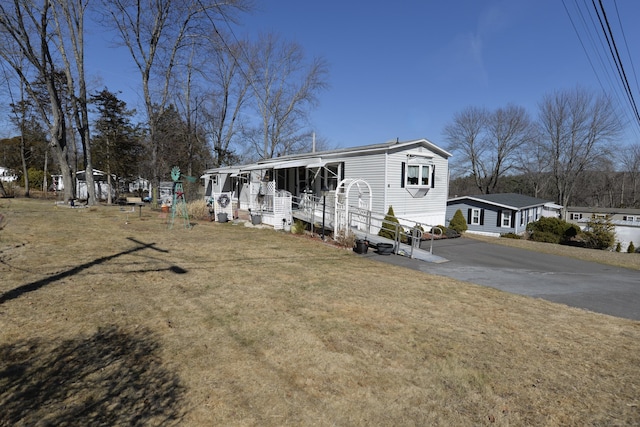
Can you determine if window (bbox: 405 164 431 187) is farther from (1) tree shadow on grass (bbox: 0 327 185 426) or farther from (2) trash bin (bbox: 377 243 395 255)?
(1) tree shadow on grass (bbox: 0 327 185 426)

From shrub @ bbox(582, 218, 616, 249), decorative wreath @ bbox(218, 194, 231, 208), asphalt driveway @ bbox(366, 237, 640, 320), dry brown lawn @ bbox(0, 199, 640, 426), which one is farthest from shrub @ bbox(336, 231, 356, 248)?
shrub @ bbox(582, 218, 616, 249)

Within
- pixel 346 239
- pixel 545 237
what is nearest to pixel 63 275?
pixel 346 239

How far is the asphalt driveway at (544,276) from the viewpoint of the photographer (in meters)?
6.03

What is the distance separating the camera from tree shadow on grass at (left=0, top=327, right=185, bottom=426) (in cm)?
244

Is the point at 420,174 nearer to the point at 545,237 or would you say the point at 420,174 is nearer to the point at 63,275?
the point at 545,237

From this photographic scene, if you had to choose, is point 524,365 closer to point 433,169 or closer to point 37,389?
point 37,389

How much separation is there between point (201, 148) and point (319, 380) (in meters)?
31.7

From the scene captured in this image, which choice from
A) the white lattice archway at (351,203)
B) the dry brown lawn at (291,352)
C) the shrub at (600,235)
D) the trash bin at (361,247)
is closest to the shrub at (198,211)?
the white lattice archway at (351,203)

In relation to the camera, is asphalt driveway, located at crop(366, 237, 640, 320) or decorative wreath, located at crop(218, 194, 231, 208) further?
decorative wreath, located at crop(218, 194, 231, 208)

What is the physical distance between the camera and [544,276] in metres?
8.15

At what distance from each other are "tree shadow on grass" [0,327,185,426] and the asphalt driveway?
21.2 feet

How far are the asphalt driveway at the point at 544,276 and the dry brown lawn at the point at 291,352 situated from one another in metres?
0.83

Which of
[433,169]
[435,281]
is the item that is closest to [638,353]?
[435,281]

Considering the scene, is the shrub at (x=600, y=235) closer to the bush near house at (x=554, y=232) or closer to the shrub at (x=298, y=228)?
the bush near house at (x=554, y=232)
